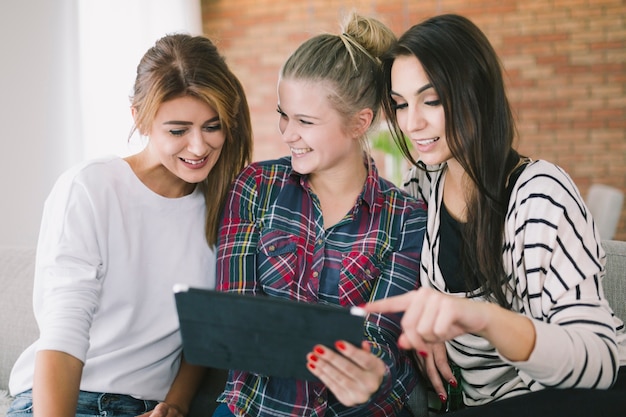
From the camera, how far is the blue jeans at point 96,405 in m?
1.46

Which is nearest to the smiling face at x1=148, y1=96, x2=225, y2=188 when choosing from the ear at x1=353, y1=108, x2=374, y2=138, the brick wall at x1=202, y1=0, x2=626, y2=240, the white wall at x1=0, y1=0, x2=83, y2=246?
the ear at x1=353, y1=108, x2=374, y2=138

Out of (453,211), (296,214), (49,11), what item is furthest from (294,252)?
(49,11)

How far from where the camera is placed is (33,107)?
2.96 metres

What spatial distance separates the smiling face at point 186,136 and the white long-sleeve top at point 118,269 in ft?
0.28

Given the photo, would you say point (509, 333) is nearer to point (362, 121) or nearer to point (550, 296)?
point (550, 296)

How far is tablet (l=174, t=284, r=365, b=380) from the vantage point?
1.03 meters

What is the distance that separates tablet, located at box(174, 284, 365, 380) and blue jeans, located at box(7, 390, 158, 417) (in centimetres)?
45

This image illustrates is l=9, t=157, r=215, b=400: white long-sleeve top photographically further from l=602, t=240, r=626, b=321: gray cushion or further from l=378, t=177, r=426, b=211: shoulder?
l=602, t=240, r=626, b=321: gray cushion

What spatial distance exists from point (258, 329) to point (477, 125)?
0.63m

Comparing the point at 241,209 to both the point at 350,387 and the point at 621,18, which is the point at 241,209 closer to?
the point at 350,387

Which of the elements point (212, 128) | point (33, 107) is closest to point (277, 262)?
point (212, 128)

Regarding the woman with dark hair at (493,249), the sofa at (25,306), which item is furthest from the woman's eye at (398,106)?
the sofa at (25,306)

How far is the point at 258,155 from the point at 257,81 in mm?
608

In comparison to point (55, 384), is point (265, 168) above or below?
above
